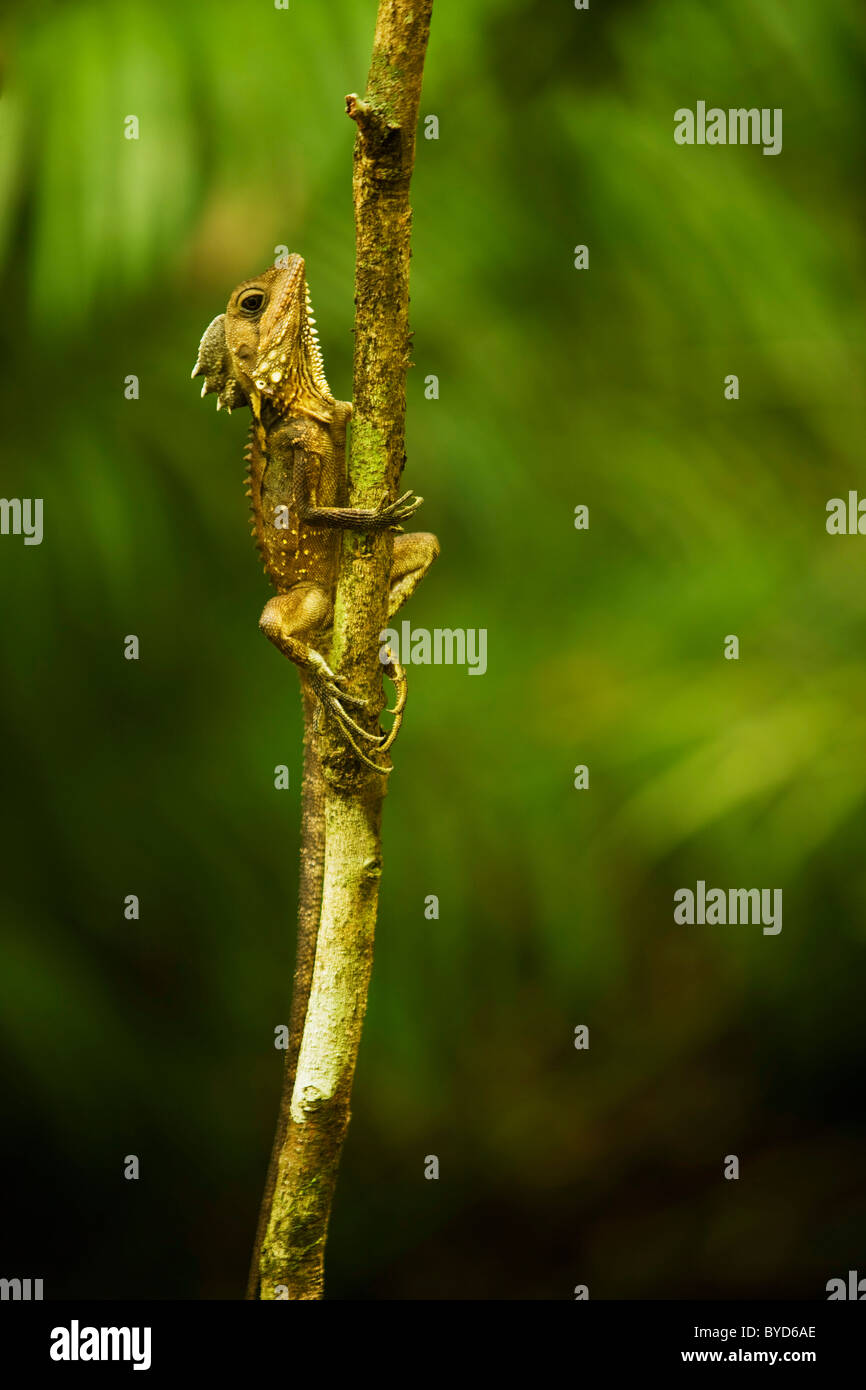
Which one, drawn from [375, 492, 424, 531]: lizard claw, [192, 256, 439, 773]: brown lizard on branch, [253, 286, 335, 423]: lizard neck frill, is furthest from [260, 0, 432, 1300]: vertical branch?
[253, 286, 335, 423]: lizard neck frill

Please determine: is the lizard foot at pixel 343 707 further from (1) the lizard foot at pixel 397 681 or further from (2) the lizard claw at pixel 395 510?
(2) the lizard claw at pixel 395 510

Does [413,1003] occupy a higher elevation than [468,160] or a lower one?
lower

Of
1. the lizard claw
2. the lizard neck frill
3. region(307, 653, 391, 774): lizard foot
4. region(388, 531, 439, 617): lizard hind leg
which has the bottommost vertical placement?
region(307, 653, 391, 774): lizard foot

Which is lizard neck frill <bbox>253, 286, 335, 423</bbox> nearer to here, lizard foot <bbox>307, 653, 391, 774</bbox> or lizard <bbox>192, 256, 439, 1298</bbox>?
lizard <bbox>192, 256, 439, 1298</bbox>


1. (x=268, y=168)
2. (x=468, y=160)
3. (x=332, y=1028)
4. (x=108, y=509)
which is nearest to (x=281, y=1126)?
(x=332, y=1028)

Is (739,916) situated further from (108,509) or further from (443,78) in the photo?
(443,78)

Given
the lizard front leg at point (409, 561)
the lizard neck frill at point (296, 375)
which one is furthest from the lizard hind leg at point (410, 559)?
the lizard neck frill at point (296, 375)

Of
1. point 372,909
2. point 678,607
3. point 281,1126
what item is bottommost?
point 281,1126

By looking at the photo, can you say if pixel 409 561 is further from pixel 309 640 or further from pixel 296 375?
pixel 296 375

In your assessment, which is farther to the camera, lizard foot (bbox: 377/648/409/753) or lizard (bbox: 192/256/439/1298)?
lizard (bbox: 192/256/439/1298)
